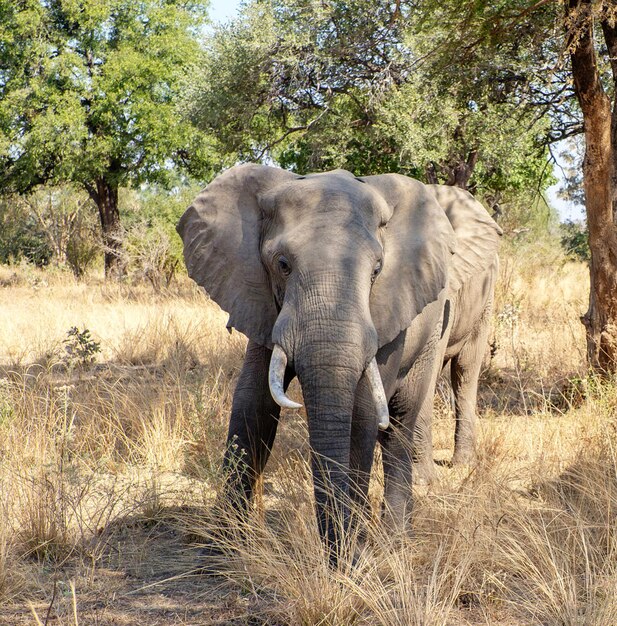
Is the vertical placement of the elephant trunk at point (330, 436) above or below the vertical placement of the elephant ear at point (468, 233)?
below

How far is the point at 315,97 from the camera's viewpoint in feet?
57.9

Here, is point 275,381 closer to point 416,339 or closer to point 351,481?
point 351,481

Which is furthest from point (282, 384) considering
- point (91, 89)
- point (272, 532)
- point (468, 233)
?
point (91, 89)

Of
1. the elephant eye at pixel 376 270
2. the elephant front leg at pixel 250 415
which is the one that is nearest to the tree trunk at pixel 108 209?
the elephant front leg at pixel 250 415

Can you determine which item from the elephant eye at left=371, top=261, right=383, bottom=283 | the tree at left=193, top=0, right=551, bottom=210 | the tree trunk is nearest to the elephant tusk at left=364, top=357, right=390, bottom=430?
the elephant eye at left=371, top=261, right=383, bottom=283

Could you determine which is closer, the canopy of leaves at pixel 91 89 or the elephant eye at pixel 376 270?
the elephant eye at pixel 376 270

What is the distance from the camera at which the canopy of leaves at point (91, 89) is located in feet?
71.3

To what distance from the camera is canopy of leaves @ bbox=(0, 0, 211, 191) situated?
2173cm

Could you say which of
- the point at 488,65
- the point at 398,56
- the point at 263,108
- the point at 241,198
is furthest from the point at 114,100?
the point at 241,198

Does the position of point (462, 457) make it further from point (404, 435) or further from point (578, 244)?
point (578, 244)

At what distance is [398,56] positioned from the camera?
1574cm

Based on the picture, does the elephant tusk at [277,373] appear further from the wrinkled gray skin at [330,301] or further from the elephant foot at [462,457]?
the elephant foot at [462,457]

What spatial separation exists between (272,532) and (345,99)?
14.4 meters

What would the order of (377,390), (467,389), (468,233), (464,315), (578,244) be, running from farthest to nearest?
(578,244) → (467,389) → (464,315) → (468,233) → (377,390)
